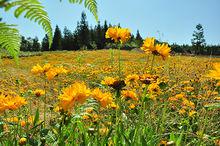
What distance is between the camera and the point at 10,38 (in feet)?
2.60

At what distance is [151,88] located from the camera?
3.43 m

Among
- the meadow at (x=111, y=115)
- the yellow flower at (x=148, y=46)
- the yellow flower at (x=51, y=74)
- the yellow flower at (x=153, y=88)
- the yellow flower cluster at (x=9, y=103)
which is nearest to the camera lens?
the meadow at (x=111, y=115)

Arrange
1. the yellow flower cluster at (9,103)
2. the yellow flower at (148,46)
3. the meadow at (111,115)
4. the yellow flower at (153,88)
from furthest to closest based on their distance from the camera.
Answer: the yellow flower at (153,88), the yellow flower at (148,46), the yellow flower cluster at (9,103), the meadow at (111,115)

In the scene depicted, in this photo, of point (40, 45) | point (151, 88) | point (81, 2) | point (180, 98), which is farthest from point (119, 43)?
point (40, 45)

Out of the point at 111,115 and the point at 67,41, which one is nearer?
the point at 111,115

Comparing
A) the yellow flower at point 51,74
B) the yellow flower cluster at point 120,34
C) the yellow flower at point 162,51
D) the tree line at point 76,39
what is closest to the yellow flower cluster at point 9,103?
the yellow flower at point 51,74

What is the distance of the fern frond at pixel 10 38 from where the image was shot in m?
0.76

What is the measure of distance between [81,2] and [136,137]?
65.7 inches

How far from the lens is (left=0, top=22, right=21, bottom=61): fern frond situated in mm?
758

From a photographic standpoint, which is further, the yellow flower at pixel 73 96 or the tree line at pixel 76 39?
the tree line at pixel 76 39

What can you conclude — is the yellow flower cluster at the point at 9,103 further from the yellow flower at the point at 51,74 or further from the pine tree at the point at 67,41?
the pine tree at the point at 67,41

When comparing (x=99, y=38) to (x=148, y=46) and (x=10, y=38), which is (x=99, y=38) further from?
(x=10, y=38)

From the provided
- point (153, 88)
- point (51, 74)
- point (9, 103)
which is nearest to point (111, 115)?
point (153, 88)

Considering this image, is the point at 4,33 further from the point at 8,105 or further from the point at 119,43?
the point at 119,43
